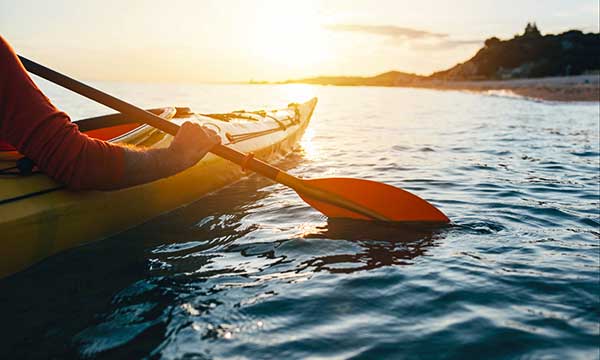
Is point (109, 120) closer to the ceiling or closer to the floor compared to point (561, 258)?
closer to the ceiling

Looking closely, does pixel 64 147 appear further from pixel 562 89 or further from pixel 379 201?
pixel 562 89

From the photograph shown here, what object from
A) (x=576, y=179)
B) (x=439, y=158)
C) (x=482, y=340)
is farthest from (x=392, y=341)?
(x=439, y=158)

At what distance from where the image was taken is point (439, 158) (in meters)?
8.97

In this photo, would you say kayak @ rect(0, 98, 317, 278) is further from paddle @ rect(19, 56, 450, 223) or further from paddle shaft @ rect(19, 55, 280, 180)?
paddle @ rect(19, 56, 450, 223)

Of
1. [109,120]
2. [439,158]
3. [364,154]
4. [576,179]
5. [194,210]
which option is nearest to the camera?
[109,120]

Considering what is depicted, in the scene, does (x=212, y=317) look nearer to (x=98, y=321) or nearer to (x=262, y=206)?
(x=98, y=321)

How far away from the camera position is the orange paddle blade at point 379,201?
461 centimetres

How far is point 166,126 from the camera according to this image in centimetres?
416

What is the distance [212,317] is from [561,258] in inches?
106

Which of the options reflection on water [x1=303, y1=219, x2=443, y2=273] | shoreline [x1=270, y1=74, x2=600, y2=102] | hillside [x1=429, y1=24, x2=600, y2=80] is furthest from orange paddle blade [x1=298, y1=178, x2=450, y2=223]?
hillside [x1=429, y1=24, x2=600, y2=80]

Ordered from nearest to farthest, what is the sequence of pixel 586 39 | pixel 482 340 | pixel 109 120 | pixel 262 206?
pixel 482 340
pixel 109 120
pixel 262 206
pixel 586 39

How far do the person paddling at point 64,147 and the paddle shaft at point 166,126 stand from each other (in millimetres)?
472

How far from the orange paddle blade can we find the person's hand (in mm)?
1202

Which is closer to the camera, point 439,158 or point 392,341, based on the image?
point 392,341
